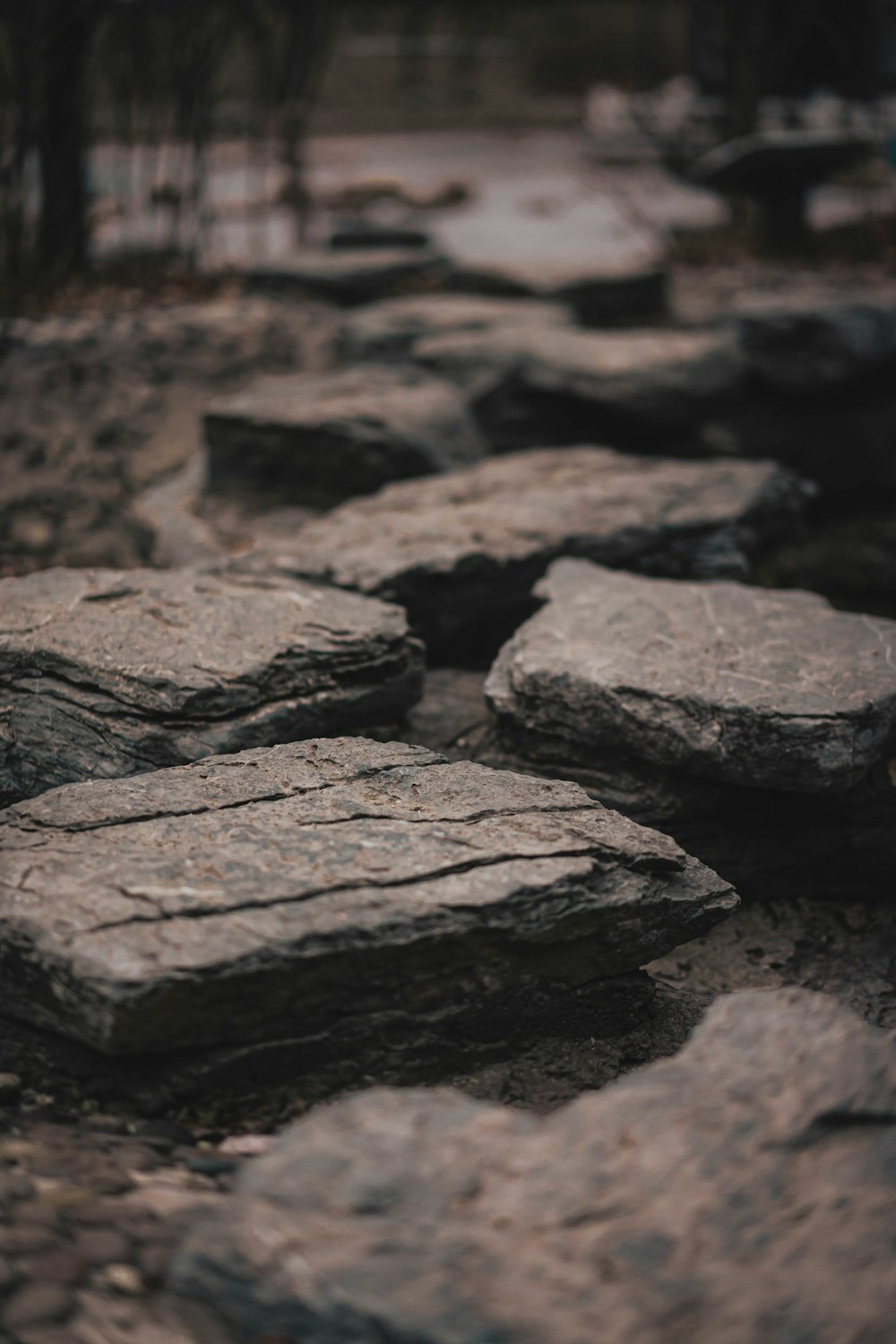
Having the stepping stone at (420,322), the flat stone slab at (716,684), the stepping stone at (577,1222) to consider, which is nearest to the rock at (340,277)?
the stepping stone at (420,322)

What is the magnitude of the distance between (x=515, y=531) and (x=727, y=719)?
962 mm

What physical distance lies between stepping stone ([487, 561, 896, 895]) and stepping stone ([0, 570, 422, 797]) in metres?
0.27

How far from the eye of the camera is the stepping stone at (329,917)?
147cm

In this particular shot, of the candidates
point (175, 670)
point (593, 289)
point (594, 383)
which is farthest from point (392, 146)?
point (175, 670)

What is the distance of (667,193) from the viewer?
32.8 ft

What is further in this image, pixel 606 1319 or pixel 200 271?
pixel 200 271

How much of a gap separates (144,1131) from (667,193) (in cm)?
988

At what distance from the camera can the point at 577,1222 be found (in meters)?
1.15

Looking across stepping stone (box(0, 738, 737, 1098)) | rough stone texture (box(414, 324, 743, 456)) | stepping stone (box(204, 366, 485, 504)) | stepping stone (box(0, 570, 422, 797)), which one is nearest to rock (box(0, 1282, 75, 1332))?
stepping stone (box(0, 738, 737, 1098))

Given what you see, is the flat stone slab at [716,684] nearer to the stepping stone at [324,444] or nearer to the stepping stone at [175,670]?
the stepping stone at [175,670]

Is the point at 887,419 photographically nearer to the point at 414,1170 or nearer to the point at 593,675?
the point at 593,675

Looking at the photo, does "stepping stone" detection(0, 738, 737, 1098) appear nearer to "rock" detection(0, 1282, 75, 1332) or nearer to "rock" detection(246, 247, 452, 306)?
"rock" detection(0, 1282, 75, 1332)

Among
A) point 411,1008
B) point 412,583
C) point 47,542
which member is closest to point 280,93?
point 47,542

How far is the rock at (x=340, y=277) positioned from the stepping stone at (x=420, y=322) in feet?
1.48
